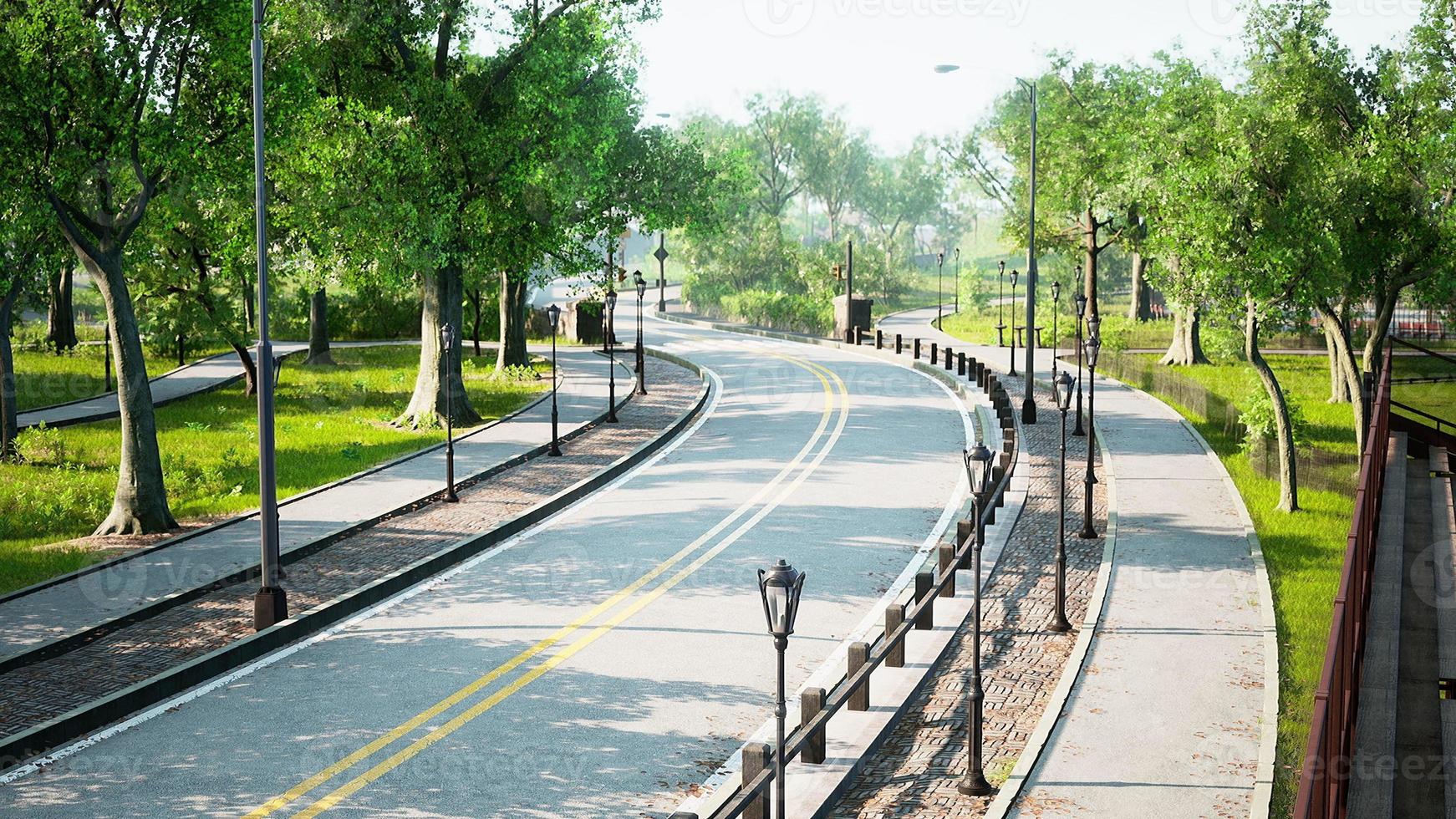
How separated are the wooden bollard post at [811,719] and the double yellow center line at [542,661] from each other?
320cm

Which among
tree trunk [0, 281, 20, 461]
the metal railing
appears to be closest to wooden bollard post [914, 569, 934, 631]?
the metal railing

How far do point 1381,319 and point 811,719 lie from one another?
19.8 meters

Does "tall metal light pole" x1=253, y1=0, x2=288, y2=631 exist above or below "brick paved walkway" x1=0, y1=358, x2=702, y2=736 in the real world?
above

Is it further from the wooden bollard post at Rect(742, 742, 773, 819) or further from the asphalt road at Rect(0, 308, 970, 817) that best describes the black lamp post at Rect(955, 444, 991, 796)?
the asphalt road at Rect(0, 308, 970, 817)

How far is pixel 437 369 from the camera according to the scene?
30.4 metres

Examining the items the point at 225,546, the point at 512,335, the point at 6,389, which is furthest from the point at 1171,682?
the point at 512,335

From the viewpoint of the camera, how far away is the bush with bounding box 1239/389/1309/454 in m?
25.4

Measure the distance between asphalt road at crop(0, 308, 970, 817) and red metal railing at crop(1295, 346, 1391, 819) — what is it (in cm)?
527

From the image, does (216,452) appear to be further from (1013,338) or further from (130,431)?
(1013,338)

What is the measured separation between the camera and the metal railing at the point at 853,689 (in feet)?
32.6

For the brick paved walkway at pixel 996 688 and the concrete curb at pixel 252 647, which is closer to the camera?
the brick paved walkway at pixel 996 688

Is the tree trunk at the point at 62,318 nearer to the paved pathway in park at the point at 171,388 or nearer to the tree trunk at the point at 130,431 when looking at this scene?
the paved pathway in park at the point at 171,388

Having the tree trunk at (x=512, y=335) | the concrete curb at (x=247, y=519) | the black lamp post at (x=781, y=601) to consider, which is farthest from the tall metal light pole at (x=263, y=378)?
the tree trunk at (x=512, y=335)

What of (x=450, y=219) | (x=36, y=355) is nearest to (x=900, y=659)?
(x=450, y=219)
